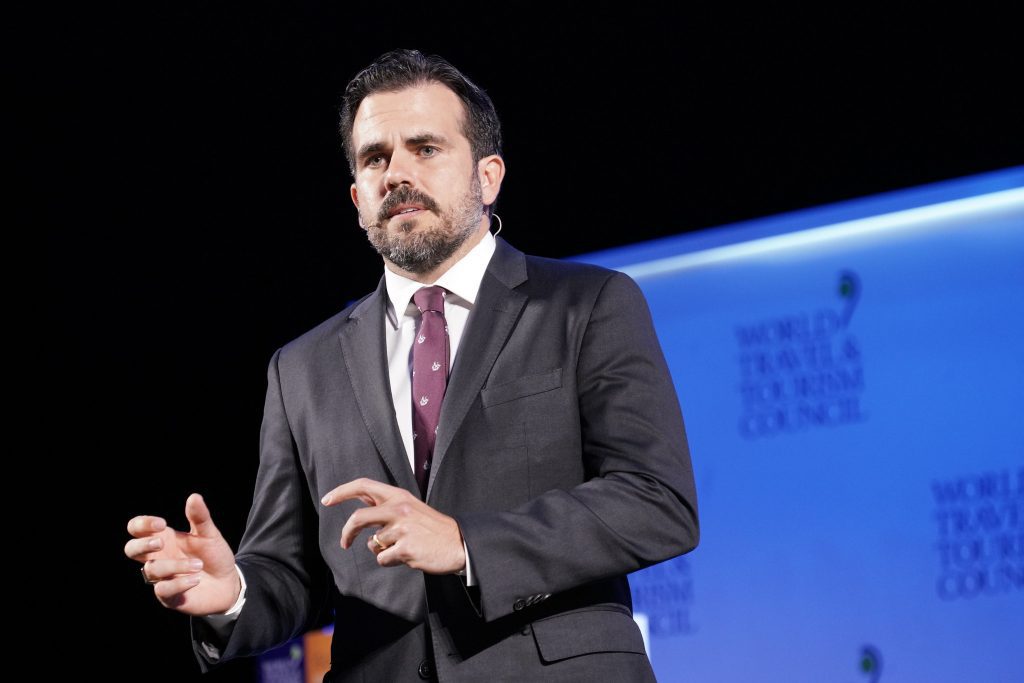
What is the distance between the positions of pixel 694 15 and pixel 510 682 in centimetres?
261

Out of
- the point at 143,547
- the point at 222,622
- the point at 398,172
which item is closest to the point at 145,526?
the point at 143,547

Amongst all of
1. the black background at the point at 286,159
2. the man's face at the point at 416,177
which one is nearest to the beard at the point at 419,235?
the man's face at the point at 416,177

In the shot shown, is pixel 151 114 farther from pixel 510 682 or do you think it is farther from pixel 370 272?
pixel 510 682

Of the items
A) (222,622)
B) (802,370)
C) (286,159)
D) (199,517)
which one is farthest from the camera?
(286,159)

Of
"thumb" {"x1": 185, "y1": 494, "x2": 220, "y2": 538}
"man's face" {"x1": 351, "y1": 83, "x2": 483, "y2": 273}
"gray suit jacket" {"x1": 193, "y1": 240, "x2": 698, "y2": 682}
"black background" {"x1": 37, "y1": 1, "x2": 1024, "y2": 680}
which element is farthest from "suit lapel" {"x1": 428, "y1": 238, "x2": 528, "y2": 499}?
"black background" {"x1": 37, "y1": 1, "x2": 1024, "y2": 680}

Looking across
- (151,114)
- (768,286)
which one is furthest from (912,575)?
(151,114)

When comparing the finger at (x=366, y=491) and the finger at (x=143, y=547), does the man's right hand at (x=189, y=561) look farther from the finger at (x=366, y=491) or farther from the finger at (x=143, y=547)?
the finger at (x=366, y=491)

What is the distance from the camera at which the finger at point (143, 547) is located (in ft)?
5.29

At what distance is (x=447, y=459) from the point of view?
1.77 metres

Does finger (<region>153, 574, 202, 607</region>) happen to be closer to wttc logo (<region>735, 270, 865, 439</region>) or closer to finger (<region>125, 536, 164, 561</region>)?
finger (<region>125, 536, 164, 561</region>)

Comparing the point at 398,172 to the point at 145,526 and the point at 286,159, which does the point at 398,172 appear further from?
the point at 286,159

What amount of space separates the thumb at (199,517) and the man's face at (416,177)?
0.56 meters

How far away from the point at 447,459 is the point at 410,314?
13.7 inches

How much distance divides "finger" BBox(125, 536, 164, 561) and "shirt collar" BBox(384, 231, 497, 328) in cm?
57
